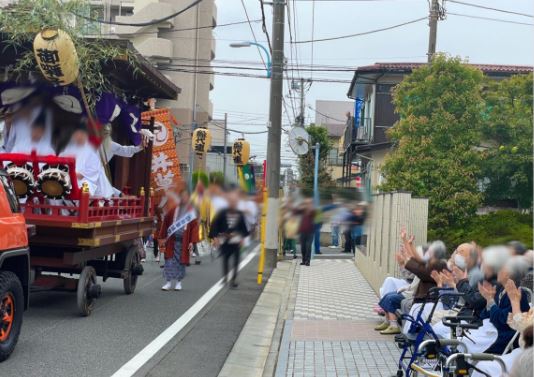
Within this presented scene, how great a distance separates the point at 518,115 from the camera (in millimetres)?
6605

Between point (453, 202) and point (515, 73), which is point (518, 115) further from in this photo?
point (515, 73)

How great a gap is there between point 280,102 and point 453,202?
2.82 m

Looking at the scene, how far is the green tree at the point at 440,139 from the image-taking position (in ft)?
25.9

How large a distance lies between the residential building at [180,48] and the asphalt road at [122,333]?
634 centimetres

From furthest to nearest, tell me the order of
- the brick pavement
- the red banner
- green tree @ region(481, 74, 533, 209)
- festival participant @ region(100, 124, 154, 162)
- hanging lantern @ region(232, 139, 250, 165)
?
1. the red banner
2. festival participant @ region(100, 124, 154, 162)
3. hanging lantern @ region(232, 139, 250, 165)
4. the brick pavement
5. green tree @ region(481, 74, 533, 209)

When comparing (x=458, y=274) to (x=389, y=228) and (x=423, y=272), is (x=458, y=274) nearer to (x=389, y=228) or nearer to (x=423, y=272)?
(x=423, y=272)

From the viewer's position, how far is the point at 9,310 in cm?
717

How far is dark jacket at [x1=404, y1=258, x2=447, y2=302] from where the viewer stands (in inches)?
257

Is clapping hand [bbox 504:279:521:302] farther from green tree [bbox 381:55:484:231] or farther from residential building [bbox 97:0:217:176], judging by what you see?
residential building [bbox 97:0:217:176]

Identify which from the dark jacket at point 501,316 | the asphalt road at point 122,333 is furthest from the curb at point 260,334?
the dark jacket at point 501,316

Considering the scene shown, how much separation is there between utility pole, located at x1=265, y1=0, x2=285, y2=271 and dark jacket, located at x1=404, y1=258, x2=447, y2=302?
1462mm

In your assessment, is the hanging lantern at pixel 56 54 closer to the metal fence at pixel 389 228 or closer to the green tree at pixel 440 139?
the metal fence at pixel 389 228

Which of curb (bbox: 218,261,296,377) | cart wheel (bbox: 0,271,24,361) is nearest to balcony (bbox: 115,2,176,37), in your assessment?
curb (bbox: 218,261,296,377)

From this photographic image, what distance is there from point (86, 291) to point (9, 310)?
2.40m
